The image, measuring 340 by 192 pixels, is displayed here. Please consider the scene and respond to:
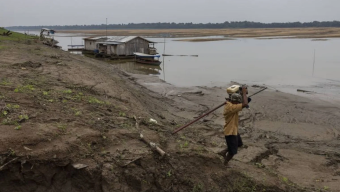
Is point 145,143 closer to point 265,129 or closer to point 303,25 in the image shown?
point 265,129

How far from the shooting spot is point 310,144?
9.86 m

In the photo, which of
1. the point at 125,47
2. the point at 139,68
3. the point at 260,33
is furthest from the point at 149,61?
the point at 260,33

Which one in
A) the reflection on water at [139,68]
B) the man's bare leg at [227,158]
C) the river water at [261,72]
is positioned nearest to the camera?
the man's bare leg at [227,158]

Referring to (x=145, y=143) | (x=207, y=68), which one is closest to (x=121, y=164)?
(x=145, y=143)

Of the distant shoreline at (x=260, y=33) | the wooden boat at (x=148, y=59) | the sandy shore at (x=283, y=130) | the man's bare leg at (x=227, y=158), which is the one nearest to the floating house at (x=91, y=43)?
the wooden boat at (x=148, y=59)

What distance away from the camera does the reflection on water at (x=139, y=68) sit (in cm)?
2632

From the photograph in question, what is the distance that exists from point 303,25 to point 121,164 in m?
170

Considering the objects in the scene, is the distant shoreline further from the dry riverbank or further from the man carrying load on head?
the man carrying load on head

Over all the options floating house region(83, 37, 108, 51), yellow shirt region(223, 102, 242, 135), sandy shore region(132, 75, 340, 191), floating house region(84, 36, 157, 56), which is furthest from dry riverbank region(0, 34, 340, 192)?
floating house region(83, 37, 108, 51)

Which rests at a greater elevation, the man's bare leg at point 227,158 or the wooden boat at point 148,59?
the wooden boat at point 148,59

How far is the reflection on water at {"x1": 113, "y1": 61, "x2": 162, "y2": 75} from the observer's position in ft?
86.4

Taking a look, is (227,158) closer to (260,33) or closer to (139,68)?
(139,68)

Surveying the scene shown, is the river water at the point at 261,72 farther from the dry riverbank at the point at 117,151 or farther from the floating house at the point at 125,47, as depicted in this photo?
the dry riverbank at the point at 117,151

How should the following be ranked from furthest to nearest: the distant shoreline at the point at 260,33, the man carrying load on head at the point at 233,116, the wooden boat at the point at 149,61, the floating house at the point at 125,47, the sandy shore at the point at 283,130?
the distant shoreline at the point at 260,33, the floating house at the point at 125,47, the wooden boat at the point at 149,61, the sandy shore at the point at 283,130, the man carrying load on head at the point at 233,116
